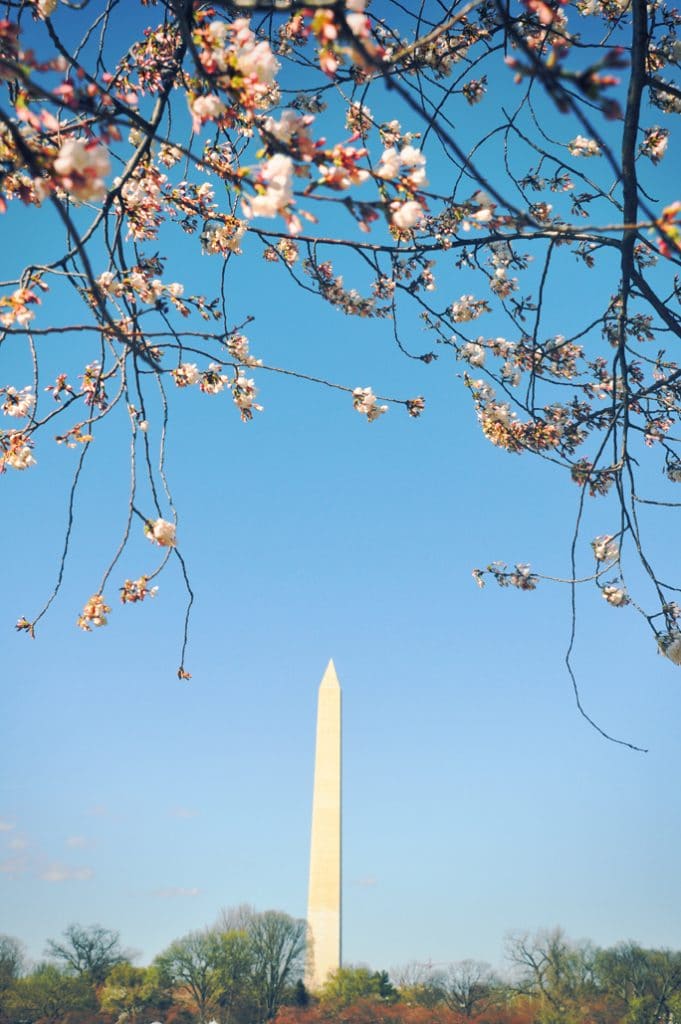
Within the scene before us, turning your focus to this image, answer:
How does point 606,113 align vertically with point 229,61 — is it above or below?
below

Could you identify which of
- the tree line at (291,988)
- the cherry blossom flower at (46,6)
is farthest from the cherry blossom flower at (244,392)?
the tree line at (291,988)

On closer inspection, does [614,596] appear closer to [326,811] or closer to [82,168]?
[82,168]

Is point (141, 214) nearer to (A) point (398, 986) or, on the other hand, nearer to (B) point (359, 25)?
(B) point (359, 25)

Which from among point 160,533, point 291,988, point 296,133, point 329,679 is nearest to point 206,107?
point 296,133

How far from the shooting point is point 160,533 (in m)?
2.19

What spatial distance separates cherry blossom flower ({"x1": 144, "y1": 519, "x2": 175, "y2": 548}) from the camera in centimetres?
218

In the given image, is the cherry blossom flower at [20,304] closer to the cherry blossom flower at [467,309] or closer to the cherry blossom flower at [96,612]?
the cherry blossom flower at [96,612]

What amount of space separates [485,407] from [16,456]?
183 cm

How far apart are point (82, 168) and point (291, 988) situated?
3040 centimetres

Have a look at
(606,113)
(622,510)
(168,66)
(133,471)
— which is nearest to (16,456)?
(133,471)

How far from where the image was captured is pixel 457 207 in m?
1.82

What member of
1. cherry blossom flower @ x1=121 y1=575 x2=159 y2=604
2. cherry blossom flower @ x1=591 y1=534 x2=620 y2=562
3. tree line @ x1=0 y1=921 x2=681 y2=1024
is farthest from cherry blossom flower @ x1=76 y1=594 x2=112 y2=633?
tree line @ x1=0 y1=921 x2=681 y2=1024

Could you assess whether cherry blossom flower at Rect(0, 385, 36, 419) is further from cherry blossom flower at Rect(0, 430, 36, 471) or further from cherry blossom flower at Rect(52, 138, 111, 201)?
cherry blossom flower at Rect(52, 138, 111, 201)

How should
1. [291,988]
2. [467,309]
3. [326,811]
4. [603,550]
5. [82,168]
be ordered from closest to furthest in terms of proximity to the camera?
[82,168] → [603,550] → [467,309] → [326,811] → [291,988]
